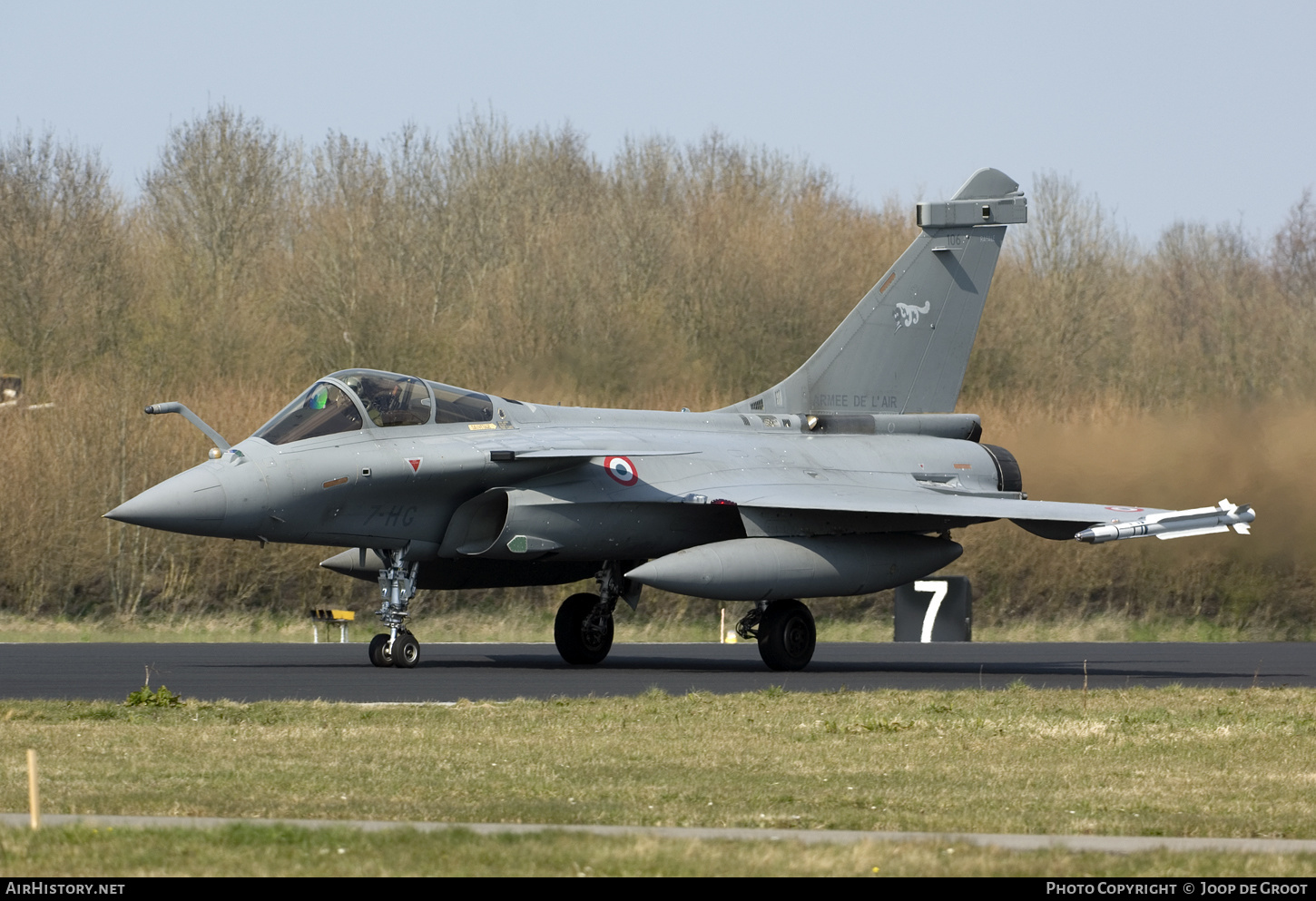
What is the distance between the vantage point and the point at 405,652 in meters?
18.0

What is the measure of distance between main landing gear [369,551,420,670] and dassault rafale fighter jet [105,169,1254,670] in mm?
23

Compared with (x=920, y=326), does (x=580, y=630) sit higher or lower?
lower

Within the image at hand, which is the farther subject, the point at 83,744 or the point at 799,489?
the point at 799,489

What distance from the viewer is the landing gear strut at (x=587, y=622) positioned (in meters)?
19.2

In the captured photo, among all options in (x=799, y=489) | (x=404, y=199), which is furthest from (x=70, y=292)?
(x=799, y=489)

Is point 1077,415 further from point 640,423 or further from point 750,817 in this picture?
point 750,817

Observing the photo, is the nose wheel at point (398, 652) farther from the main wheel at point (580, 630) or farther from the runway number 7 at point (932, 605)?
the runway number 7 at point (932, 605)

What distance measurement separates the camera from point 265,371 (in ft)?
119

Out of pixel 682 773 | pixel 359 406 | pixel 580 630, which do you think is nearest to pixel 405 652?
pixel 580 630

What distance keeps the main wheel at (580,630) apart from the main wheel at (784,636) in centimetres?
197

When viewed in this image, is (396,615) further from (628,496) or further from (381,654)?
(628,496)

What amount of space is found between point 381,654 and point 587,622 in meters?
2.54

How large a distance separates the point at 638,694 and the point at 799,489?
157 inches
